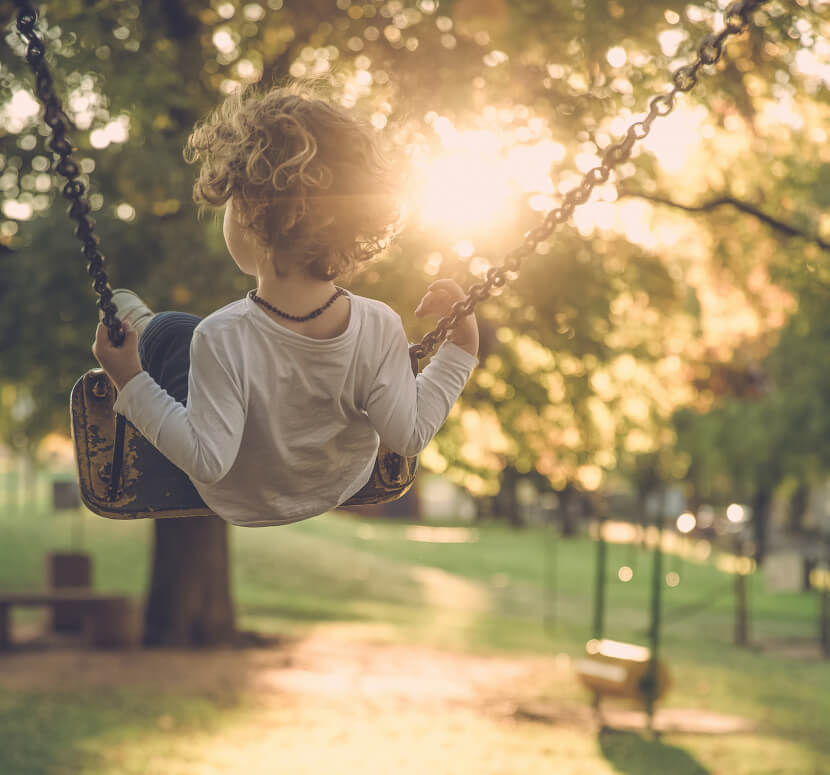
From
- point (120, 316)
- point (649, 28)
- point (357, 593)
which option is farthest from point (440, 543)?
point (120, 316)

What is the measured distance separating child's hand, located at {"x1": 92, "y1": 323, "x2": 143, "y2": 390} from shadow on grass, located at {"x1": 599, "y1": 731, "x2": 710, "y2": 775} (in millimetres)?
9619

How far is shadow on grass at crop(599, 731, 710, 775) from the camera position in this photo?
35.9 ft

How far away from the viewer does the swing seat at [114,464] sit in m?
2.41

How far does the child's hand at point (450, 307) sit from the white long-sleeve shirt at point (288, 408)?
0.09 ft

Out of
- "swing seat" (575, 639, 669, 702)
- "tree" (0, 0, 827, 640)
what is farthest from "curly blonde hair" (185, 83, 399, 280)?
"swing seat" (575, 639, 669, 702)

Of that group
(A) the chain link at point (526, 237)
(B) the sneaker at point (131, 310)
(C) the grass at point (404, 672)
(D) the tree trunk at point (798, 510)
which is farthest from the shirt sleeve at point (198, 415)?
(D) the tree trunk at point (798, 510)

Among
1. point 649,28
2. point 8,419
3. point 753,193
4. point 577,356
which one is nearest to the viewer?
point 649,28

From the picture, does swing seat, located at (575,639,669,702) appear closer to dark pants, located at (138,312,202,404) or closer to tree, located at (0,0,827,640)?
tree, located at (0,0,827,640)

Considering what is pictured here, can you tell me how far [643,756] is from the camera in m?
11.4

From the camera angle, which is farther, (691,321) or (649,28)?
(691,321)

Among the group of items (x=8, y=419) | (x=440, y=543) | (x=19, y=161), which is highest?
(x=19, y=161)

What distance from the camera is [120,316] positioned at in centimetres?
235

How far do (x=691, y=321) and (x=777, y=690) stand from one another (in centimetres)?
542

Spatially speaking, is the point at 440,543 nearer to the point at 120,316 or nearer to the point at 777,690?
the point at 777,690
